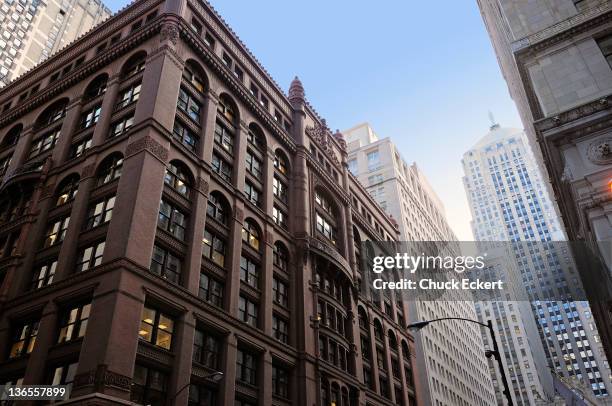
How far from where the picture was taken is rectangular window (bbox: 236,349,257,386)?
116 feet

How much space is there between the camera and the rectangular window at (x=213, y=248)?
121ft

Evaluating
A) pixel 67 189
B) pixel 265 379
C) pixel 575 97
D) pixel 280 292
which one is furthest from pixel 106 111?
pixel 575 97

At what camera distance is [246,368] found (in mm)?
35938

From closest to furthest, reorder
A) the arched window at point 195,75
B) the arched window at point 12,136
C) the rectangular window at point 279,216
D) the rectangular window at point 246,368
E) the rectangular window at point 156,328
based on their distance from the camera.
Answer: the rectangular window at point 156,328 → the rectangular window at point 246,368 → the arched window at point 195,75 → the rectangular window at point 279,216 → the arched window at point 12,136

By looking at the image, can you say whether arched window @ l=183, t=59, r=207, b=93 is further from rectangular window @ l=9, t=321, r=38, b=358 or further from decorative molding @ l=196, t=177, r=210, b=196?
rectangular window @ l=9, t=321, r=38, b=358

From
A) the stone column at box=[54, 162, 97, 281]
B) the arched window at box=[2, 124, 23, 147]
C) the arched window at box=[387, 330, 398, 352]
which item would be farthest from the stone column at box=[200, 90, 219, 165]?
the arched window at box=[387, 330, 398, 352]

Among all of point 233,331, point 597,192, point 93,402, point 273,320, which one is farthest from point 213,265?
point 597,192

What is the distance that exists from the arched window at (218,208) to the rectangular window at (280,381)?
12198mm

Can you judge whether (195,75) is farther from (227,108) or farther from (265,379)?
(265,379)

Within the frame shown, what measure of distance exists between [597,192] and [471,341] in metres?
96.1

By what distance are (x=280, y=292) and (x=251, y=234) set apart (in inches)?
229

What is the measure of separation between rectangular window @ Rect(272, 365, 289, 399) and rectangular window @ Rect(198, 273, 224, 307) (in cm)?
768

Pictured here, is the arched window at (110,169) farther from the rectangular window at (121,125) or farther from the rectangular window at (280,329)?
the rectangular window at (280,329)

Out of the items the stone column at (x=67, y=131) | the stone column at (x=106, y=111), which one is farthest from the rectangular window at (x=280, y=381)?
the stone column at (x=67, y=131)
